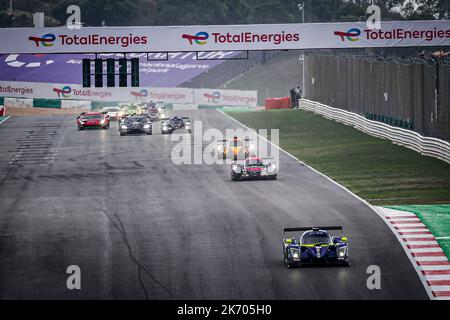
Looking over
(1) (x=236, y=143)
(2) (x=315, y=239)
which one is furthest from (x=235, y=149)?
(2) (x=315, y=239)

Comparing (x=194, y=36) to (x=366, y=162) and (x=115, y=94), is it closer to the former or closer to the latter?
(x=366, y=162)

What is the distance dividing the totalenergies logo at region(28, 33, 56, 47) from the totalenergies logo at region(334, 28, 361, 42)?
12.9m

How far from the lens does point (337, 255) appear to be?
89.7ft

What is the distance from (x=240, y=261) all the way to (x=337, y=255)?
2.76m

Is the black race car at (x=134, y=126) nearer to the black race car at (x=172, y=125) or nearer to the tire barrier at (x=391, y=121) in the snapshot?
the black race car at (x=172, y=125)

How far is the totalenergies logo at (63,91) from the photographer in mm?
99500

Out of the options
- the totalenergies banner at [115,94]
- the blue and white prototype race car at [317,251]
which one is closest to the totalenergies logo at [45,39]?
the blue and white prototype race car at [317,251]

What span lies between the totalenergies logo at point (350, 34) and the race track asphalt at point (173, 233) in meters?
6.28

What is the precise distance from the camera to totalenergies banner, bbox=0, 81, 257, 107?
324 ft

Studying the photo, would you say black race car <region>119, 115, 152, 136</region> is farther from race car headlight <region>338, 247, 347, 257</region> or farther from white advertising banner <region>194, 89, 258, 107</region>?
race car headlight <region>338, 247, 347, 257</region>

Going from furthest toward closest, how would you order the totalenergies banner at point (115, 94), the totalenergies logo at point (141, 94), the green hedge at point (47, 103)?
the totalenergies logo at point (141, 94) < the totalenergies banner at point (115, 94) < the green hedge at point (47, 103)

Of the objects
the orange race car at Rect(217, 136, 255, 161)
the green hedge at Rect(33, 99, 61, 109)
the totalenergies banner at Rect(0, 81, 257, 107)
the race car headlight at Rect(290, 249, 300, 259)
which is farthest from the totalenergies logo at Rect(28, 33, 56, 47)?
the totalenergies banner at Rect(0, 81, 257, 107)

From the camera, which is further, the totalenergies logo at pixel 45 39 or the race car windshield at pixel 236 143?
the race car windshield at pixel 236 143

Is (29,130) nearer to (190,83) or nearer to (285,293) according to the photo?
(190,83)
